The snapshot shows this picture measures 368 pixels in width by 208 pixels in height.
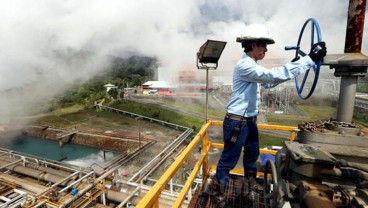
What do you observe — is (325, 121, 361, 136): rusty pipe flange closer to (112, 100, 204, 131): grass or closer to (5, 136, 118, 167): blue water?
(5, 136, 118, 167): blue water

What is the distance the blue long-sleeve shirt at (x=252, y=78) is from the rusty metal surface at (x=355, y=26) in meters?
0.34

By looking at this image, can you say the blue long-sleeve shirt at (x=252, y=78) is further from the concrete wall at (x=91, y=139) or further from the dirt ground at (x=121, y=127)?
the concrete wall at (x=91, y=139)

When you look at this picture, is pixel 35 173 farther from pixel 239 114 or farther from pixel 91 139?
pixel 239 114

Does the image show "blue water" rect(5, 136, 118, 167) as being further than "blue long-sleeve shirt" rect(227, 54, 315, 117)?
Yes

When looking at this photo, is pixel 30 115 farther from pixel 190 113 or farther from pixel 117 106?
pixel 190 113

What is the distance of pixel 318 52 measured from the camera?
6.39 ft

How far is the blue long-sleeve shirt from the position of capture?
203 cm

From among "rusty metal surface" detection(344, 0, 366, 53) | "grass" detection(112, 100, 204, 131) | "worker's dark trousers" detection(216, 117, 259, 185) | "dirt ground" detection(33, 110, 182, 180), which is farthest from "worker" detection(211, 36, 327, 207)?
"grass" detection(112, 100, 204, 131)

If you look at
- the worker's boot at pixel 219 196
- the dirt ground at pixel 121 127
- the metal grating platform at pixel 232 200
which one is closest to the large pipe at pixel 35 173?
the dirt ground at pixel 121 127

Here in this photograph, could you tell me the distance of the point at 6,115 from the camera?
31.6 m

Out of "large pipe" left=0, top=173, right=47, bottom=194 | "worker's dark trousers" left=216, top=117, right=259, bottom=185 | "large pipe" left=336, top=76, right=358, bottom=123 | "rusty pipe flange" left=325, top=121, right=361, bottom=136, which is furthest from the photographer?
"large pipe" left=0, top=173, right=47, bottom=194

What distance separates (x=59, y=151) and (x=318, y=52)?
102 feet

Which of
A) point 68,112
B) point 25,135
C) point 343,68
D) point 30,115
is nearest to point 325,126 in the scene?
point 343,68

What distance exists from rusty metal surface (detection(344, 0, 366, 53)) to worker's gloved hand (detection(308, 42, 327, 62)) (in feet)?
0.88
